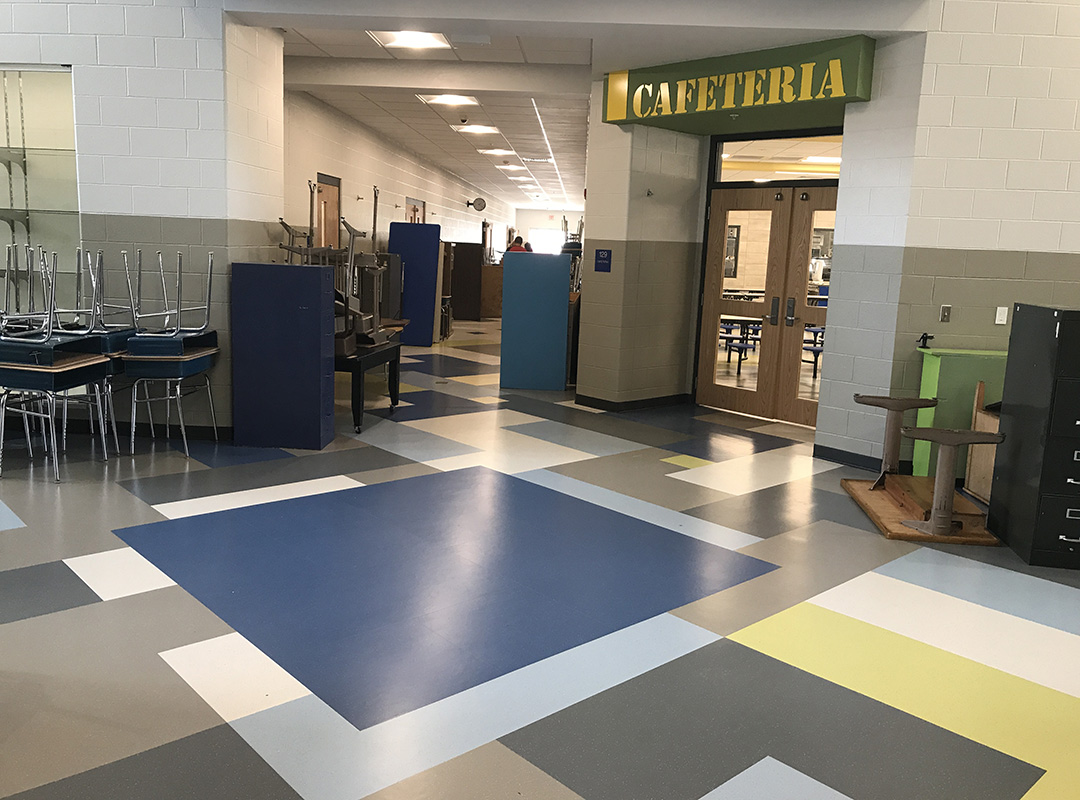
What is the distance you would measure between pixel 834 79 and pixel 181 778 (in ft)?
18.4

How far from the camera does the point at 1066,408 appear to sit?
13.3 feet

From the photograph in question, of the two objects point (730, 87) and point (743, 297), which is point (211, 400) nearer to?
point (730, 87)

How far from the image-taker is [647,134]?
7480 millimetres

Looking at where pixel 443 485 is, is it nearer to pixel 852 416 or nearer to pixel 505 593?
pixel 505 593

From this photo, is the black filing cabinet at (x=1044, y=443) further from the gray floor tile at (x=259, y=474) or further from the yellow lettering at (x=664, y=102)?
the gray floor tile at (x=259, y=474)

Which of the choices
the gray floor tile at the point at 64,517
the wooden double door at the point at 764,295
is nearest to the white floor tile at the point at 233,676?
the gray floor tile at the point at 64,517

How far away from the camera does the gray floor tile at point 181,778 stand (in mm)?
2207

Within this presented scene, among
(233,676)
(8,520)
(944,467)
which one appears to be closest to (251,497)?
(8,520)

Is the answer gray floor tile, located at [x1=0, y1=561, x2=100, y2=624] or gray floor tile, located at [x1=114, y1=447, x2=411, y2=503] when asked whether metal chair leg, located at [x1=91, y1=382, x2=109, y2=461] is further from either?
gray floor tile, located at [x1=0, y1=561, x2=100, y2=624]

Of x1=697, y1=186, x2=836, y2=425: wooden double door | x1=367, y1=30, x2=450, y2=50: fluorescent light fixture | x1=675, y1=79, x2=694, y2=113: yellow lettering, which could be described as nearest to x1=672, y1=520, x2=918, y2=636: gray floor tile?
x1=697, y1=186, x2=836, y2=425: wooden double door

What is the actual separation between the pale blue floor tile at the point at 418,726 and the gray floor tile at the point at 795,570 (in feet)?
1.40

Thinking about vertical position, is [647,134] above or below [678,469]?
above

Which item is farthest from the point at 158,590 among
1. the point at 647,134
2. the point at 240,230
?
the point at 647,134

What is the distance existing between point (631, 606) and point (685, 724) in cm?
90
